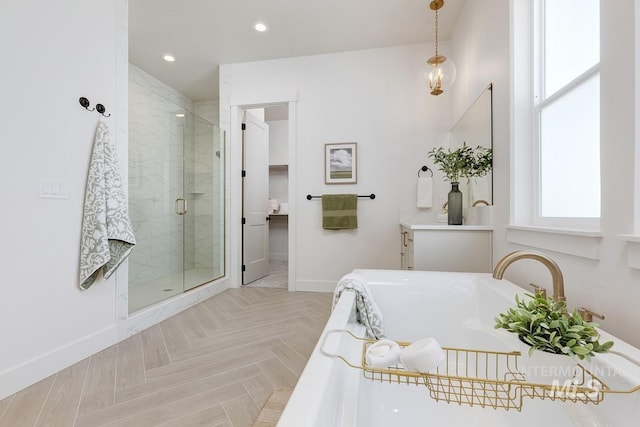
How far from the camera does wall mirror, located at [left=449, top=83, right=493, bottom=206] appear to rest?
6.46 ft

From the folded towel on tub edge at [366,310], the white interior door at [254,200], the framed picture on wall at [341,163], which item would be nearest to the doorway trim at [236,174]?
the white interior door at [254,200]

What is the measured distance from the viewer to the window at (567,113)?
1.13 m

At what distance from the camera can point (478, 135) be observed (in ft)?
7.15

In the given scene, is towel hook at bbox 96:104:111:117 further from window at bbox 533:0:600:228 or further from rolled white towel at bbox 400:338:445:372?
window at bbox 533:0:600:228

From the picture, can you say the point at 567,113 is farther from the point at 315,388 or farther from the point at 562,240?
the point at 315,388

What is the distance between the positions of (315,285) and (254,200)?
1.39 m

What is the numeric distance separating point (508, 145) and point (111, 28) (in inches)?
109

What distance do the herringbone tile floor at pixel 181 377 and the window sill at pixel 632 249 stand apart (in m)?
1.49

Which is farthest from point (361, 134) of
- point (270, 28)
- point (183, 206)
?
point (183, 206)

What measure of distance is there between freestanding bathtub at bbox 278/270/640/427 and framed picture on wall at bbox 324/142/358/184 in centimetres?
173

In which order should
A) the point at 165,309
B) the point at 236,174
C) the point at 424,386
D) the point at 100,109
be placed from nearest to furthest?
the point at 424,386 < the point at 100,109 < the point at 165,309 < the point at 236,174

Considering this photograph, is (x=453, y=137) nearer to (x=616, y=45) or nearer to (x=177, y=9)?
(x=616, y=45)

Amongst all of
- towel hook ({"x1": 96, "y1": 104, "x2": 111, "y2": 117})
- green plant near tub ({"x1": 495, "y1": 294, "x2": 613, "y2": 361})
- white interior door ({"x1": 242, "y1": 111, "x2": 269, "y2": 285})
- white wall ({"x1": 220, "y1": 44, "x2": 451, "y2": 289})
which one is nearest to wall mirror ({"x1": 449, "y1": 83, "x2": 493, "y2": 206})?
white wall ({"x1": 220, "y1": 44, "x2": 451, "y2": 289})

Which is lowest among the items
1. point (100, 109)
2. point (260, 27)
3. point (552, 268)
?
point (552, 268)
